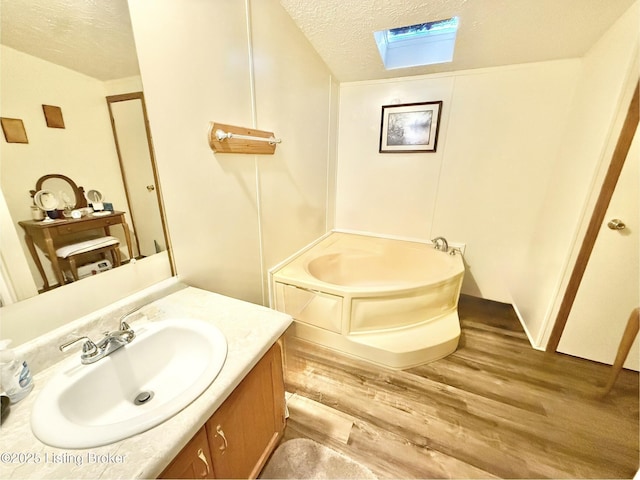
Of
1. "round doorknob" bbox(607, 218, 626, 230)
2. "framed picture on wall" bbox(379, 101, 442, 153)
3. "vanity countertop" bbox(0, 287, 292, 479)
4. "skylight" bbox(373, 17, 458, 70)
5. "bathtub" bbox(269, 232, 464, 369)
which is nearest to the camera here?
"vanity countertop" bbox(0, 287, 292, 479)

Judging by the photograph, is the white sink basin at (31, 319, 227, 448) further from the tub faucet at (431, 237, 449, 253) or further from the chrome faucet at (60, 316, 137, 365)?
the tub faucet at (431, 237, 449, 253)

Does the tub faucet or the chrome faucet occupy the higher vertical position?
the chrome faucet

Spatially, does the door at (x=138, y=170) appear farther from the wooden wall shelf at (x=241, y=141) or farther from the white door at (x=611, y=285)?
the white door at (x=611, y=285)

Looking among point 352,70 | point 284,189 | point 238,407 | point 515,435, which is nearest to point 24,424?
point 238,407

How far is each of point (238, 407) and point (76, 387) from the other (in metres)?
0.45

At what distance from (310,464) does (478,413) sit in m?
0.98

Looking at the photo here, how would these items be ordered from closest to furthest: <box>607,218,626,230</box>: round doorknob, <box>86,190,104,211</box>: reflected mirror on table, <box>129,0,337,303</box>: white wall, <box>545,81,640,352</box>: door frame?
<box>86,190,104,211</box>: reflected mirror on table < <box>129,0,337,303</box>: white wall < <box>545,81,640,352</box>: door frame < <box>607,218,626,230</box>: round doorknob

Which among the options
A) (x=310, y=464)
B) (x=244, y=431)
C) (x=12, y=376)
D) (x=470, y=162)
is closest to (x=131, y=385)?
(x=12, y=376)

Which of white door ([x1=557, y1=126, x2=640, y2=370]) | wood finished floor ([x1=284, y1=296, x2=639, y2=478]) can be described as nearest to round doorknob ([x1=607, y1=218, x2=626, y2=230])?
white door ([x1=557, y1=126, x2=640, y2=370])

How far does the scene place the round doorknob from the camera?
142 centimetres

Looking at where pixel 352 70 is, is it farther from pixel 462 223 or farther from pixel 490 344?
→ pixel 490 344

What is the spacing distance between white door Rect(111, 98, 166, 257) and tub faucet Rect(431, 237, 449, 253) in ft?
7.64

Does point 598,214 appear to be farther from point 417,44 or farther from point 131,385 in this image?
point 131,385

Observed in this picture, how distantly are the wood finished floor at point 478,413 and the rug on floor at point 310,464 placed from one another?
46 millimetres
